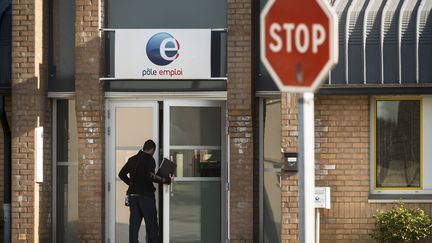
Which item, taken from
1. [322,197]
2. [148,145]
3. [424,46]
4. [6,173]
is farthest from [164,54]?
[424,46]

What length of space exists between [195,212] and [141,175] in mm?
1152

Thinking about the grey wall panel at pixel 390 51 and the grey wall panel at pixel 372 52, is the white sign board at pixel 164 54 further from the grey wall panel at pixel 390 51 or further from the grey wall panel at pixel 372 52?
the grey wall panel at pixel 390 51

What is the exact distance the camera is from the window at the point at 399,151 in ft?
39.6

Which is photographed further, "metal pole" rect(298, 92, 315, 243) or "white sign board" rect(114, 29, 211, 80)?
"white sign board" rect(114, 29, 211, 80)

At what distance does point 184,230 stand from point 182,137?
55.8 inches

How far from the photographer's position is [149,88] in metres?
12.2

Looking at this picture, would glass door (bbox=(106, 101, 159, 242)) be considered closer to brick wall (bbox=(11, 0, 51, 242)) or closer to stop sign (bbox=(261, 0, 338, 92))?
brick wall (bbox=(11, 0, 51, 242))

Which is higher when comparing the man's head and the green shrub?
the man's head

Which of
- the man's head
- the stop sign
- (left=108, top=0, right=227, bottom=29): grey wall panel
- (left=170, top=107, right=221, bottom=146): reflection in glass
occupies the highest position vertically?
(left=108, top=0, right=227, bottom=29): grey wall panel

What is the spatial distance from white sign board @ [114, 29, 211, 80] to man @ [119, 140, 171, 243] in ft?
3.50

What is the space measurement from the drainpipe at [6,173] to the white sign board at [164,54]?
1819 millimetres

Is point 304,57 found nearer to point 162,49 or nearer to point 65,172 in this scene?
point 162,49

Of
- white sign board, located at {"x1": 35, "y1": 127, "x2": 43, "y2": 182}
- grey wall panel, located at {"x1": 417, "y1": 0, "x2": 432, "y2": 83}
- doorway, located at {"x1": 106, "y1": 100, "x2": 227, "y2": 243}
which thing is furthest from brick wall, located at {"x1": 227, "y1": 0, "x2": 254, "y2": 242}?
white sign board, located at {"x1": 35, "y1": 127, "x2": 43, "y2": 182}

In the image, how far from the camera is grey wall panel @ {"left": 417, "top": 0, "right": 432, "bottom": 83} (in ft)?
37.7
